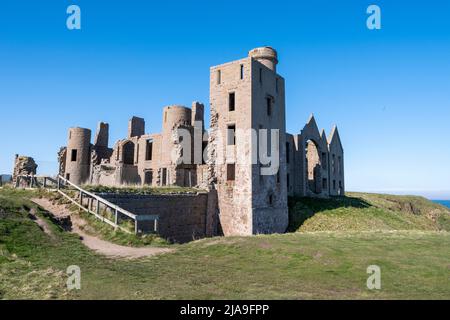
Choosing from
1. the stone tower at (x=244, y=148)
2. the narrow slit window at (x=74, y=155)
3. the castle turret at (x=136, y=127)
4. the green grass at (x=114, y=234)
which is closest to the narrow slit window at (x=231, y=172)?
the stone tower at (x=244, y=148)

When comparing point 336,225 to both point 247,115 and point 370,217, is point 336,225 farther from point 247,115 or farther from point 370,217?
point 247,115

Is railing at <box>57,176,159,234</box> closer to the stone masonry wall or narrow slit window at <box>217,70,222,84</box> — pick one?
the stone masonry wall

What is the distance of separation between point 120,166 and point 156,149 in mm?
4263

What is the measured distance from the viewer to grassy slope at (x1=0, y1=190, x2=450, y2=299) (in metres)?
7.27

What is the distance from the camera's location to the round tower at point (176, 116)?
1277 inches

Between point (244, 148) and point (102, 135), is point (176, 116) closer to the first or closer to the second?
point (244, 148)

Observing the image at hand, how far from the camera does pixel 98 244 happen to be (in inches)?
498

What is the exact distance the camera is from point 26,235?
11906 millimetres

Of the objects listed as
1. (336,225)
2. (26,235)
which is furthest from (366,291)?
(336,225)

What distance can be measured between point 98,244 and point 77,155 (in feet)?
91.2

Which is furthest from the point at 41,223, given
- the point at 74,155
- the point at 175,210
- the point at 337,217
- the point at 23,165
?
the point at 74,155

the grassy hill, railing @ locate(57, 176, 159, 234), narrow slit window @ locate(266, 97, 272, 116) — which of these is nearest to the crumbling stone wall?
railing @ locate(57, 176, 159, 234)

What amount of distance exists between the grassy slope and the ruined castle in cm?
1004
